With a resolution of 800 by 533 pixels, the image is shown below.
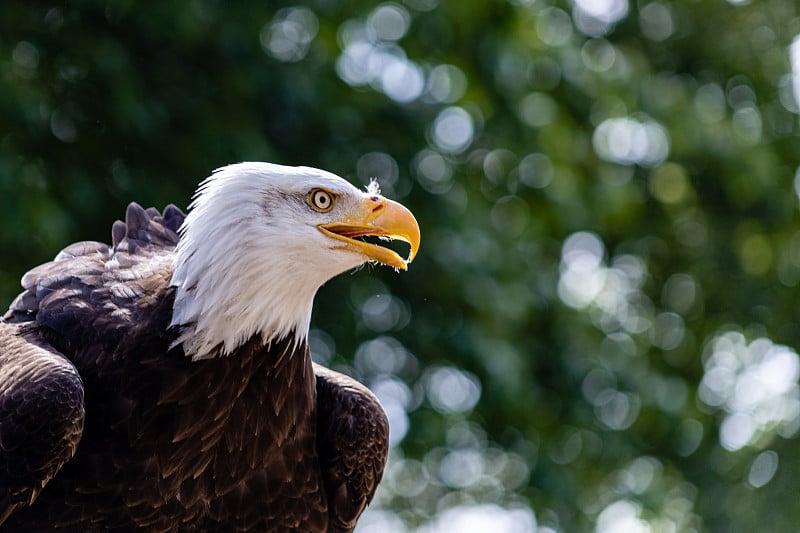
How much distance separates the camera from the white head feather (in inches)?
187

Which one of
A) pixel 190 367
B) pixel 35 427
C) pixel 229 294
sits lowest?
pixel 35 427

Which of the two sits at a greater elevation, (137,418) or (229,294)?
(229,294)

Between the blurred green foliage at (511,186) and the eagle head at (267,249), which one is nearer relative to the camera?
the eagle head at (267,249)

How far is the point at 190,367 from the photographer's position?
15.7ft

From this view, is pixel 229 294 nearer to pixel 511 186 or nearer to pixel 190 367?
pixel 190 367

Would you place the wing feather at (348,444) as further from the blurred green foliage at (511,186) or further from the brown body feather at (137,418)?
the blurred green foliage at (511,186)

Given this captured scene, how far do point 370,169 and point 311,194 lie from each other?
4.22 meters

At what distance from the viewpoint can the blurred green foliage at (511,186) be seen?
835 cm

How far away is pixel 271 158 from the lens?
8398 millimetres

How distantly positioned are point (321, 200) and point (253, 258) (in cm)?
31

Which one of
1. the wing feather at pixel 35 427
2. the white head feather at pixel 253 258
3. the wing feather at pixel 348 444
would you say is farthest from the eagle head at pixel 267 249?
the wing feather at pixel 348 444

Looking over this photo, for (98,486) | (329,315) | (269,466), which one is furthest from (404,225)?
(329,315)

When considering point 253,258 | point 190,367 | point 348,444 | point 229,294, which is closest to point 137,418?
point 190,367

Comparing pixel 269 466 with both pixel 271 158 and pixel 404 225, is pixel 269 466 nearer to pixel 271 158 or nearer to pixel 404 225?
pixel 404 225
